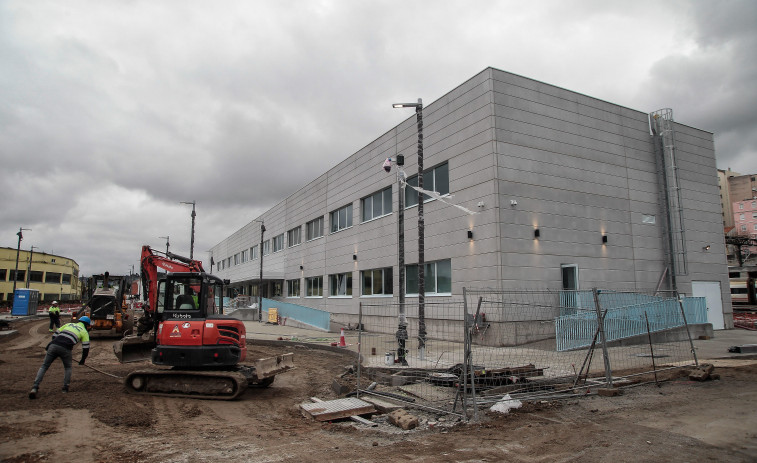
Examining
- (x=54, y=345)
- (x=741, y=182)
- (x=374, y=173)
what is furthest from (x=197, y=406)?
(x=741, y=182)

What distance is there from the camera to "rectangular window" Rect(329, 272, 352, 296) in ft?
95.8

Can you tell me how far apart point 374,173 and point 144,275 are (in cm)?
1473

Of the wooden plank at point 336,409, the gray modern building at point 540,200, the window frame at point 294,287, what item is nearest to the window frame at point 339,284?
the gray modern building at point 540,200

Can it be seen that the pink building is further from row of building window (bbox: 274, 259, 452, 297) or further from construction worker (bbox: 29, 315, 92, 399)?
construction worker (bbox: 29, 315, 92, 399)

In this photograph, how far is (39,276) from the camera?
7706 cm

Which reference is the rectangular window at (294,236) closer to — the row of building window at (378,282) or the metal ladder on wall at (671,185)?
the row of building window at (378,282)

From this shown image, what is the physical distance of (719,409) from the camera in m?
7.39

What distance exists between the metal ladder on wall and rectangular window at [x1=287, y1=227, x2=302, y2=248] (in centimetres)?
2590

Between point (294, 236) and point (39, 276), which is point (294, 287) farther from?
point (39, 276)

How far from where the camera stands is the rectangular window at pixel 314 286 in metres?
33.6

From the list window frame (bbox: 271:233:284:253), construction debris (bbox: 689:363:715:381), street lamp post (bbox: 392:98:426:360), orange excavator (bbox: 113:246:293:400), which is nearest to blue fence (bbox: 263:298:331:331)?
window frame (bbox: 271:233:284:253)

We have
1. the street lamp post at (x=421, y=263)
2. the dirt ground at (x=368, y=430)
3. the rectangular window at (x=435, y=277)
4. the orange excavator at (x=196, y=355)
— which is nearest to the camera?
the dirt ground at (x=368, y=430)

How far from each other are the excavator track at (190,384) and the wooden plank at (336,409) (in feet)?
5.85

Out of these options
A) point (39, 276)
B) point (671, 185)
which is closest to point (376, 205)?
point (671, 185)
